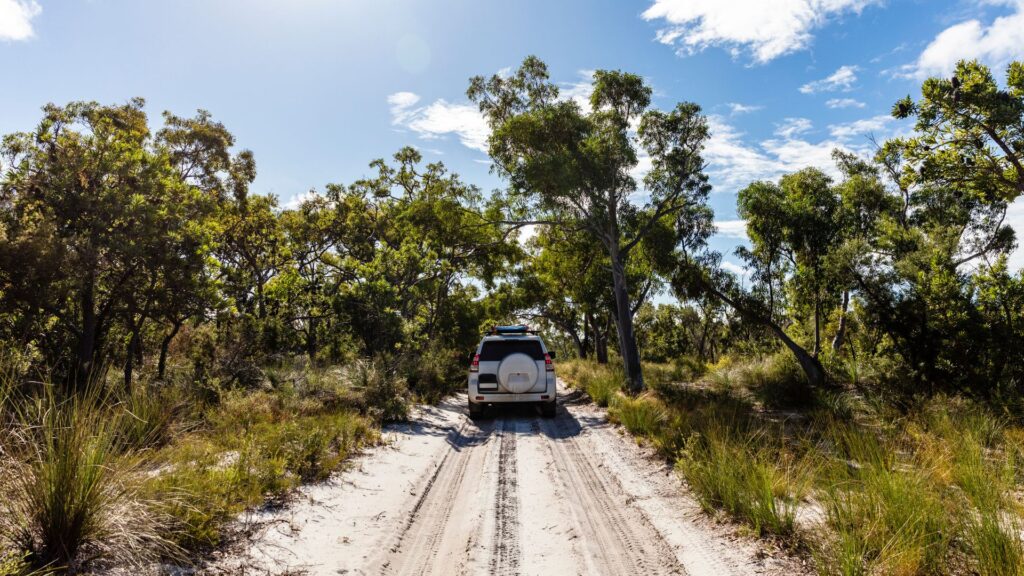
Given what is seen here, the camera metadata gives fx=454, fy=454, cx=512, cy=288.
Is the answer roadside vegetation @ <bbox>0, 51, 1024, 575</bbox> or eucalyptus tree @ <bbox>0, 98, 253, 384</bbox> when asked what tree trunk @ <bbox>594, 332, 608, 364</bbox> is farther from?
eucalyptus tree @ <bbox>0, 98, 253, 384</bbox>

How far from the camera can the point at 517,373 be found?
1038cm

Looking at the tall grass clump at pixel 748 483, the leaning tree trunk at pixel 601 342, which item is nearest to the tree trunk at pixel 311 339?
the tall grass clump at pixel 748 483

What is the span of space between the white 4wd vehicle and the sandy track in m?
3.04

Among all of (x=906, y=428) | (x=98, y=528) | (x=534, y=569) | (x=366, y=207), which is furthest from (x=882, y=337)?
(x=366, y=207)

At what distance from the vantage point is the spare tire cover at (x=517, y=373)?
10383mm

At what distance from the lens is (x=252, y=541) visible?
3.68m

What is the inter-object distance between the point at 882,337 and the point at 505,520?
10.9 metres

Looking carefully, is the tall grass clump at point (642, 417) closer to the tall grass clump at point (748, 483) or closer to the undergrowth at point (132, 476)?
the tall grass clump at point (748, 483)

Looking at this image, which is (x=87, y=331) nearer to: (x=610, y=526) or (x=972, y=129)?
(x=610, y=526)

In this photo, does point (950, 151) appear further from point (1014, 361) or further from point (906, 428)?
point (906, 428)

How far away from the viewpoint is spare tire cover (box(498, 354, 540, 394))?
1038 centimetres

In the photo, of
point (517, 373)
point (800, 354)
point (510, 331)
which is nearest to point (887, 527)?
point (517, 373)

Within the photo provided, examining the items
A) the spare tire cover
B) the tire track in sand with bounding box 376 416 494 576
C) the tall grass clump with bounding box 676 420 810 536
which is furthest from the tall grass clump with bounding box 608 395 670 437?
the tire track in sand with bounding box 376 416 494 576

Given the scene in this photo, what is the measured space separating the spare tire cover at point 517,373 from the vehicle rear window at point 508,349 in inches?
10.2
